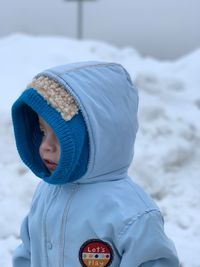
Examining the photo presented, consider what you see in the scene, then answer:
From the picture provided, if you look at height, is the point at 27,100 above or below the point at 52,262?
above

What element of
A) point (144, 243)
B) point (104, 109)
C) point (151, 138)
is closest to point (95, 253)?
point (144, 243)

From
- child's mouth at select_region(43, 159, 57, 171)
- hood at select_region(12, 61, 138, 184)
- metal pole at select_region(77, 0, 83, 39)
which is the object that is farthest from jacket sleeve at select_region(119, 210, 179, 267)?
metal pole at select_region(77, 0, 83, 39)

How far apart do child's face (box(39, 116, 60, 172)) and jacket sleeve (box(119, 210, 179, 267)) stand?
28 cm

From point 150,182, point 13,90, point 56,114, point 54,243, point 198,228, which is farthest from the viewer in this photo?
point 13,90

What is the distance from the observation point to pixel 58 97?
1613mm

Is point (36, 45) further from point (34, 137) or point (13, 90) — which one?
point (34, 137)

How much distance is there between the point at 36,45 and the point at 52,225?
18.3 feet

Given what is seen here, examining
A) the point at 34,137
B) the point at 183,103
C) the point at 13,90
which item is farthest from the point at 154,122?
the point at 34,137

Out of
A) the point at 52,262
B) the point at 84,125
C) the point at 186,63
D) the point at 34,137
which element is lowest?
the point at 186,63

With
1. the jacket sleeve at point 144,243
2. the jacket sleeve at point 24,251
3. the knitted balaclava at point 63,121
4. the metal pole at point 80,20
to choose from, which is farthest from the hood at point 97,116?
the metal pole at point 80,20

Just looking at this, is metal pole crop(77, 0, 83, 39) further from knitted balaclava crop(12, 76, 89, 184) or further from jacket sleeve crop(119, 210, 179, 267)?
jacket sleeve crop(119, 210, 179, 267)

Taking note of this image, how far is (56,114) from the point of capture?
1.61 metres

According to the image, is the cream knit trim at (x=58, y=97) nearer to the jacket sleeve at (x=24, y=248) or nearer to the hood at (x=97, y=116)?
the hood at (x=97, y=116)

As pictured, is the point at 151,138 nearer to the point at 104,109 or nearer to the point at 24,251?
the point at 24,251
